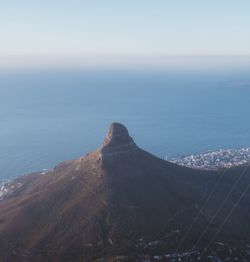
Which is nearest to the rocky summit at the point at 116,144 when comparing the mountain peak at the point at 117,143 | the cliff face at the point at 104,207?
the mountain peak at the point at 117,143

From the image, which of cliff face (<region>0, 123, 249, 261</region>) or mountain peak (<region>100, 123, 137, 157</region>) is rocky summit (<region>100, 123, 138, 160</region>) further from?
cliff face (<region>0, 123, 249, 261</region>)

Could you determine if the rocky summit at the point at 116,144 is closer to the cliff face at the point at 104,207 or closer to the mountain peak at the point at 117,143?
the mountain peak at the point at 117,143

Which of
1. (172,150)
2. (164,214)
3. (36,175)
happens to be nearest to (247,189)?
(164,214)

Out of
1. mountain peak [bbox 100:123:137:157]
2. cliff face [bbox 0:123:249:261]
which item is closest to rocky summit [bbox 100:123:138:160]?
mountain peak [bbox 100:123:137:157]

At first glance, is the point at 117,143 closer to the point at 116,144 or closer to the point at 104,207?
the point at 116,144

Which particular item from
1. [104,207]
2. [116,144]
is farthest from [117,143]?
[104,207]

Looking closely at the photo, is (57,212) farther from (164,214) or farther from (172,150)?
(172,150)
